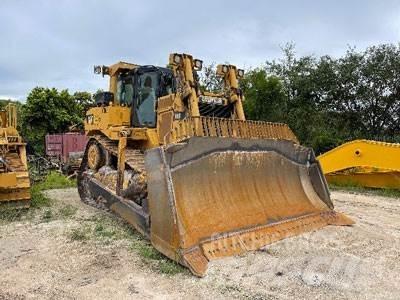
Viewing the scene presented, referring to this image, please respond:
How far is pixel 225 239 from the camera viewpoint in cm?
455

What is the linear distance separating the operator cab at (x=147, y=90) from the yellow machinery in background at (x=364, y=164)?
13.2 feet

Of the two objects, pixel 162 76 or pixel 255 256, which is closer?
pixel 255 256

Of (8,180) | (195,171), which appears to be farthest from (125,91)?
(195,171)

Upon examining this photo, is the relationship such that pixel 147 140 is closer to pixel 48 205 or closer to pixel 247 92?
pixel 48 205

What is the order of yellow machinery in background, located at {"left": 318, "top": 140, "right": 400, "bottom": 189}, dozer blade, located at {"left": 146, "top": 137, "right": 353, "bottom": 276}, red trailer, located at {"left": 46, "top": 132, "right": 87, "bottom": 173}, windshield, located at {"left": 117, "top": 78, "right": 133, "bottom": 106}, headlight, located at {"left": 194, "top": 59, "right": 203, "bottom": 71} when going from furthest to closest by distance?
red trailer, located at {"left": 46, "top": 132, "right": 87, "bottom": 173}, yellow machinery in background, located at {"left": 318, "top": 140, "right": 400, "bottom": 189}, windshield, located at {"left": 117, "top": 78, "right": 133, "bottom": 106}, headlight, located at {"left": 194, "top": 59, "right": 203, "bottom": 71}, dozer blade, located at {"left": 146, "top": 137, "right": 353, "bottom": 276}

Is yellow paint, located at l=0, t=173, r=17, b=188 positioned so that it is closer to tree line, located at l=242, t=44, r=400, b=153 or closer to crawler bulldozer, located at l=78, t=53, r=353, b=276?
crawler bulldozer, located at l=78, t=53, r=353, b=276

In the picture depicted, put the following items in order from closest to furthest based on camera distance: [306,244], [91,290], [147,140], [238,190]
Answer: [91,290]
[306,244]
[238,190]
[147,140]

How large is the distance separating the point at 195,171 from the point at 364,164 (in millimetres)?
5070

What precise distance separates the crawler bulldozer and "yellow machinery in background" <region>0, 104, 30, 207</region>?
101 cm

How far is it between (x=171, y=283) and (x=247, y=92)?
13893 millimetres

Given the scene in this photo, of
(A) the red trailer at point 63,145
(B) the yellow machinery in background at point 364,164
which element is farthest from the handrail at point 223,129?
(A) the red trailer at point 63,145

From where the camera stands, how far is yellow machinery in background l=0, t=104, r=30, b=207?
649cm

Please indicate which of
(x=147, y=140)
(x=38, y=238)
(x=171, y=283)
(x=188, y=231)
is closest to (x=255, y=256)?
(x=188, y=231)

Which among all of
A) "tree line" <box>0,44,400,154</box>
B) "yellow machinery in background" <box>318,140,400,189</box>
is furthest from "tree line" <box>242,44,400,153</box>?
"yellow machinery in background" <box>318,140,400,189</box>
